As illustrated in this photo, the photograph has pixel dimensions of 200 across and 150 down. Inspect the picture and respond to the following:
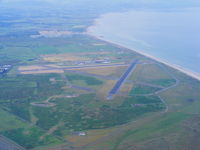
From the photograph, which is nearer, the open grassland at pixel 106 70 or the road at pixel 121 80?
the road at pixel 121 80

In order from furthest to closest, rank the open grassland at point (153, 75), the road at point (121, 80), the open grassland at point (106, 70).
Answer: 1. the open grassland at point (106, 70)
2. the open grassland at point (153, 75)
3. the road at point (121, 80)

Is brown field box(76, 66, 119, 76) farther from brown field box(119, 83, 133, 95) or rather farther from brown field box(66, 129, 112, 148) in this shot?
brown field box(66, 129, 112, 148)

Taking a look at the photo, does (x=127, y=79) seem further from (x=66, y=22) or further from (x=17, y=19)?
(x=17, y=19)

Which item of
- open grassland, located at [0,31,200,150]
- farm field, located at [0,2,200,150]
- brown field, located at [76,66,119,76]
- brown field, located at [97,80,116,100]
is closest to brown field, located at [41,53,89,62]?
farm field, located at [0,2,200,150]

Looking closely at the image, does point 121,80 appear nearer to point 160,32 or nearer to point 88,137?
point 88,137

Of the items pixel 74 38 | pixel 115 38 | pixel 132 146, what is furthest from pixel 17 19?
pixel 132 146

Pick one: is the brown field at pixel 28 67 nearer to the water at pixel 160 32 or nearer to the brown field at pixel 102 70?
the brown field at pixel 102 70

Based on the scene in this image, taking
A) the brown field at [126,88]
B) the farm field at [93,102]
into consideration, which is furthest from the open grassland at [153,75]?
the brown field at [126,88]

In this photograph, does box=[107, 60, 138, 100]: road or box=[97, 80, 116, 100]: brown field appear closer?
box=[97, 80, 116, 100]: brown field

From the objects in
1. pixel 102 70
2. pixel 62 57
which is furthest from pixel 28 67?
pixel 102 70
